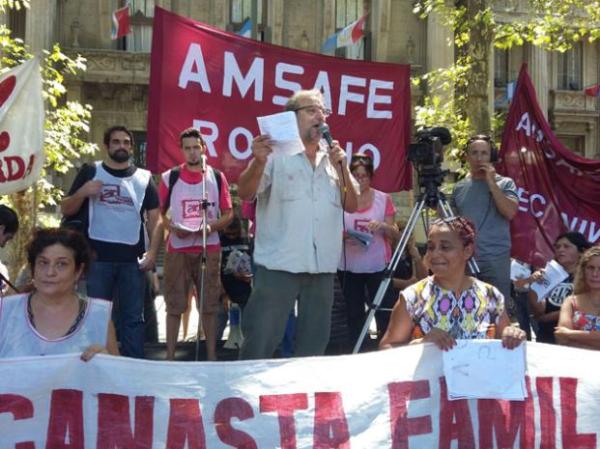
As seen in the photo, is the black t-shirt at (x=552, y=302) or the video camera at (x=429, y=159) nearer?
the video camera at (x=429, y=159)

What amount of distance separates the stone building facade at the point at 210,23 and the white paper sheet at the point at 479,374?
21.6 metres

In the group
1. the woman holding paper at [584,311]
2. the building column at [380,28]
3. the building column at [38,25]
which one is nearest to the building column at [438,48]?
the building column at [380,28]

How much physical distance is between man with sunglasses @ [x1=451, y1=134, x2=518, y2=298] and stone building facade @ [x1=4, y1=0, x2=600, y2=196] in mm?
19213

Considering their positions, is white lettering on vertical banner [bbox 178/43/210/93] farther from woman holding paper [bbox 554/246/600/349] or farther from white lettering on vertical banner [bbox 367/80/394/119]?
woman holding paper [bbox 554/246/600/349]

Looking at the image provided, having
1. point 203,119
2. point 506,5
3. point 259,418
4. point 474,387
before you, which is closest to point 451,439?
point 474,387

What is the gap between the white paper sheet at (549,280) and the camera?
6637 millimetres

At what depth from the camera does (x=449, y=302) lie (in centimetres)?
445

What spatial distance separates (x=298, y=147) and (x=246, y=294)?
370 centimetres

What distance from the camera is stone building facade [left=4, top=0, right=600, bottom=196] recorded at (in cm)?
2509

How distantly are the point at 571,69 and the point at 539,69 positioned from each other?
246 centimetres

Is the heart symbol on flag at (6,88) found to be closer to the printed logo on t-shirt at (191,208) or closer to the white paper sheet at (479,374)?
the printed logo on t-shirt at (191,208)

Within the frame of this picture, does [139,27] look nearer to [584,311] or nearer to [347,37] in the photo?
[347,37]

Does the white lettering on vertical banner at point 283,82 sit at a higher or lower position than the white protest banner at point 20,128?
higher

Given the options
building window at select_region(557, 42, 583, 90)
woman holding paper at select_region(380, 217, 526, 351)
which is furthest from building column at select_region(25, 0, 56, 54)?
woman holding paper at select_region(380, 217, 526, 351)
